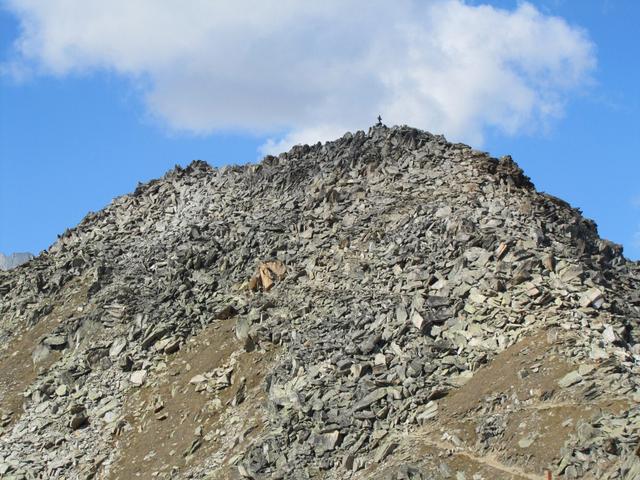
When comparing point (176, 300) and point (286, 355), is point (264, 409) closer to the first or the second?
point (286, 355)

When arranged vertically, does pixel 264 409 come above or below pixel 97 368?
below

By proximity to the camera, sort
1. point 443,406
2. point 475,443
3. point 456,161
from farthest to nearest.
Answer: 1. point 456,161
2. point 443,406
3. point 475,443

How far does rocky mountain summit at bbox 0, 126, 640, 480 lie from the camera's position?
3241 cm

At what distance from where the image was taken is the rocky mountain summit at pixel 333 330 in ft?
106

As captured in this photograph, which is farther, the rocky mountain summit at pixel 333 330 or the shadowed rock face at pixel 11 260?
the shadowed rock face at pixel 11 260

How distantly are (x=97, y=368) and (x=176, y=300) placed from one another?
5.27 metres

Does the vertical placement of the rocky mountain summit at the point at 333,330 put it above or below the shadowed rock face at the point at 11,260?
below

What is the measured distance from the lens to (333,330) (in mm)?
40125

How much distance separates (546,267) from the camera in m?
38.3

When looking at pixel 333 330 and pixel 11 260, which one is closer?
pixel 333 330

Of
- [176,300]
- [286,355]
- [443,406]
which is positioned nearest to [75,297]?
[176,300]

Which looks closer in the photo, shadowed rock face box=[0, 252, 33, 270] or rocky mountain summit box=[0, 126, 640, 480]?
rocky mountain summit box=[0, 126, 640, 480]

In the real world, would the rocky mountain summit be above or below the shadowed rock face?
below

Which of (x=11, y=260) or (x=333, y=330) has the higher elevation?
Result: (x=11, y=260)
